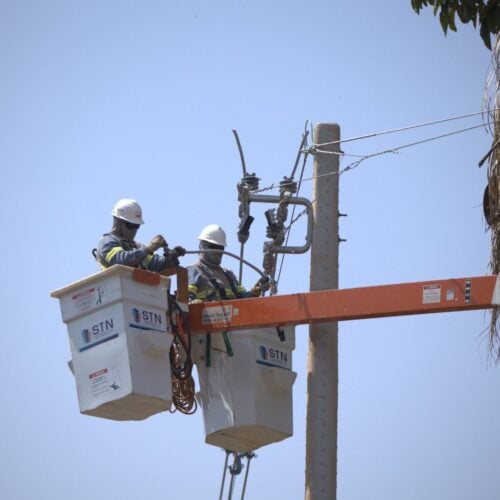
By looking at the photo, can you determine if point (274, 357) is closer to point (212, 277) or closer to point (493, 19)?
point (212, 277)

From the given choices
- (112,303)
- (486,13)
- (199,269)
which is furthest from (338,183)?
(486,13)

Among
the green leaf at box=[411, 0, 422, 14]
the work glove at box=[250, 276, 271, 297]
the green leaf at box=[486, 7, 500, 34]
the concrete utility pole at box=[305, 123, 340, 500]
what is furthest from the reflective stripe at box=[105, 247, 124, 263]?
the green leaf at box=[486, 7, 500, 34]

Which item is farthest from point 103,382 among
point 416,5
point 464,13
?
point 464,13

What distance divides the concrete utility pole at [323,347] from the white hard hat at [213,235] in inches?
45.6

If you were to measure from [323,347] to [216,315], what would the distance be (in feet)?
2.86

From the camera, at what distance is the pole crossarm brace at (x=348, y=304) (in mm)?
8812

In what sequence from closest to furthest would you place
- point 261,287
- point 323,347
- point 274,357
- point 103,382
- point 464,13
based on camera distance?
point 464,13, point 103,382, point 323,347, point 274,357, point 261,287

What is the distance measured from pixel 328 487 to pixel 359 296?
1.53 metres

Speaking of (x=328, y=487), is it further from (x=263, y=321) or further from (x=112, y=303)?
(x=112, y=303)

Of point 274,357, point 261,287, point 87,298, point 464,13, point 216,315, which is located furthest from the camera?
point 261,287

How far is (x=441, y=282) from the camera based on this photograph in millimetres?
8984

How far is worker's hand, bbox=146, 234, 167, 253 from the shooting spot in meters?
9.66

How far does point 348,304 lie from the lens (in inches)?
366

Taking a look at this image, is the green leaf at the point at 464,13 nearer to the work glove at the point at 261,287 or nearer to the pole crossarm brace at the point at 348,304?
the pole crossarm brace at the point at 348,304
